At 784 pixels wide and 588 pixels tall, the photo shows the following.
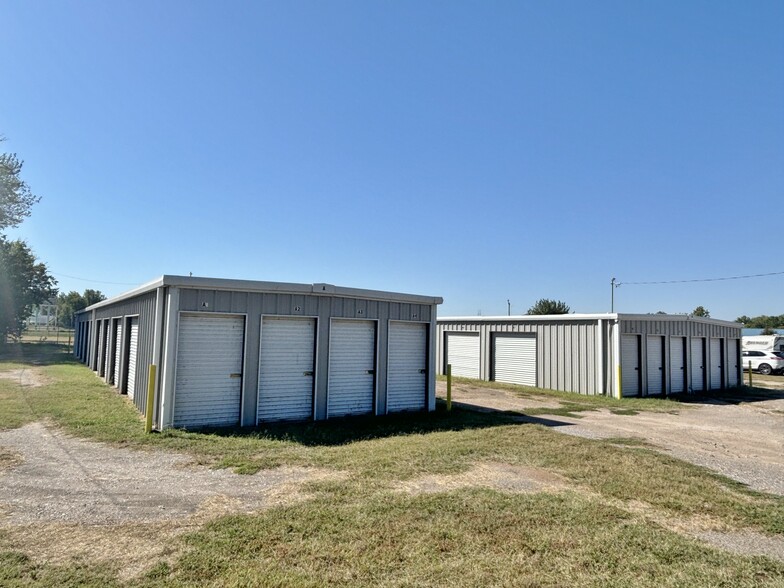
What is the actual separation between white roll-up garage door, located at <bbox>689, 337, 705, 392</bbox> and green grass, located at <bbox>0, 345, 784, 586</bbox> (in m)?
13.5

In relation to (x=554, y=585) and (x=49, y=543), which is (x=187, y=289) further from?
(x=554, y=585)

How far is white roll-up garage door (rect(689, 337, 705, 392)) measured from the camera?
19547mm

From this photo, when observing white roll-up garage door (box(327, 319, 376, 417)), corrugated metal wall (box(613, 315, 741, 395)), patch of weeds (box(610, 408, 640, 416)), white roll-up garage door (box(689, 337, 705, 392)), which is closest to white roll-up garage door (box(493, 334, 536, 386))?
corrugated metal wall (box(613, 315, 741, 395))

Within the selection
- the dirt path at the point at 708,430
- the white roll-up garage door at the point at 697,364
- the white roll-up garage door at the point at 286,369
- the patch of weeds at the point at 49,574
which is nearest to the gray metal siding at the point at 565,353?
the dirt path at the point at 708,430

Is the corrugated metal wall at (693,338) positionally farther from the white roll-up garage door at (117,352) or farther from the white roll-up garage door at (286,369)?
the white roll-up garage door at (117,352)

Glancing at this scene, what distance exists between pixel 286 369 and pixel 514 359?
12064 mm

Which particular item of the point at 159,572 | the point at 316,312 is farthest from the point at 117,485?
the point at 316,312

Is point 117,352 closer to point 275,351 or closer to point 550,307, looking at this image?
point 275,351

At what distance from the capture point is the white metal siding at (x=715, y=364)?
20.5 meters

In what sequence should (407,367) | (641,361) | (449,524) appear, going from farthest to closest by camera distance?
1. (641,361)
2. (407,367)
3. (449,524)

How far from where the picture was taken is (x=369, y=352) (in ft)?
37.5

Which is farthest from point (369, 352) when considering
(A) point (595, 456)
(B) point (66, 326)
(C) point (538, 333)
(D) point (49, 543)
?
(B) point (66, 326)

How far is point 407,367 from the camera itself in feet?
39.8

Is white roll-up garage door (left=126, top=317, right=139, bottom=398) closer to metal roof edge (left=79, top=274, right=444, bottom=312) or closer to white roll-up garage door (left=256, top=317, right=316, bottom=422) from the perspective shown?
metal roof edge (left=79, top=274, right=444, bottom=312)
